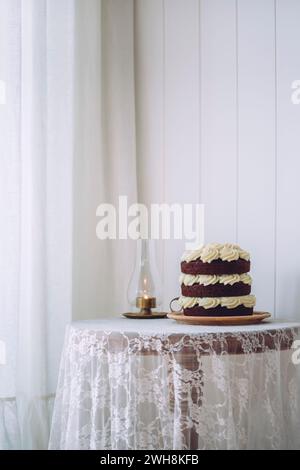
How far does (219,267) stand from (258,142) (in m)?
0.59

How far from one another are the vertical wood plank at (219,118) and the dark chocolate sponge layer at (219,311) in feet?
1.68

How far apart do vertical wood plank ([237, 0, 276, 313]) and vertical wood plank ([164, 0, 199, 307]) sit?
0.18 meters

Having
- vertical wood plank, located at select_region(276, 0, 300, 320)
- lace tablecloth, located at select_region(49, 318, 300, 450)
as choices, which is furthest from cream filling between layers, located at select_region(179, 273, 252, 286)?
vertical wood plank, located at select_region(276, 0, 300, 320)

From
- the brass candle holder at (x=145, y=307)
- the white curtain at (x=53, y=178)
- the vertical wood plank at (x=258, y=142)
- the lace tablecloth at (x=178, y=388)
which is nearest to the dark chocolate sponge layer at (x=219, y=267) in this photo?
the lace tablecloth at (x=178, y=388)

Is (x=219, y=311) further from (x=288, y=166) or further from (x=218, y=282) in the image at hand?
(x=288, y=166)

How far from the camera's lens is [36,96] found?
1.99 meters

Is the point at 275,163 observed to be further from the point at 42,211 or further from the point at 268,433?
the point at 268,433

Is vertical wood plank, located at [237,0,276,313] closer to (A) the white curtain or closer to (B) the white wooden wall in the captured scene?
(B) the white wooden wall

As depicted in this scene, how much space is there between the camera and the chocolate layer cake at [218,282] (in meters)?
1.64

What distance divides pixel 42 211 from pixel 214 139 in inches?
23.6

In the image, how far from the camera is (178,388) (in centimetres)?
147

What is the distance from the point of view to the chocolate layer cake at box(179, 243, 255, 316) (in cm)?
164

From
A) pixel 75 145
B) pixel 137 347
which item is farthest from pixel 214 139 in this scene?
pixel 137 347

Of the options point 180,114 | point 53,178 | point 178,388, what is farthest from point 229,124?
point 178,388
